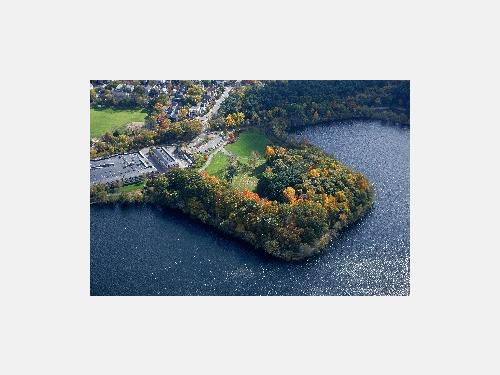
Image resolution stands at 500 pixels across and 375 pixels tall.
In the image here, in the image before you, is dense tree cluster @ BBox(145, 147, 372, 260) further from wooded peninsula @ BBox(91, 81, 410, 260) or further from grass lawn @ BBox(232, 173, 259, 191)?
grass lawn @ BBox(232, 173, 259, 191)

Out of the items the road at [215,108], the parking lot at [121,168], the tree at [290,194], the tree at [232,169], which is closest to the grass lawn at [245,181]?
the tree at [232,169]

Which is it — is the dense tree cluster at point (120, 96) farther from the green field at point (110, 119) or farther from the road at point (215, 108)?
the road at point (215, 108)

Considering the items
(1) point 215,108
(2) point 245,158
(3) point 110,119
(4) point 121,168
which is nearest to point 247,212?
(2) point 245,158

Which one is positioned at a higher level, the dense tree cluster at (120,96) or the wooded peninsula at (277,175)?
the dense tree cluster at (120,96)

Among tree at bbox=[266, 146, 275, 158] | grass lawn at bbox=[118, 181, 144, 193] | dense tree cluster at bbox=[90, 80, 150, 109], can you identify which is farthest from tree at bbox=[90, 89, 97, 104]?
tree at bbox=[266, 146, 275, 158]

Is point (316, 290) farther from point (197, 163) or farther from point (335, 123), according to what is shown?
point (335, 123)

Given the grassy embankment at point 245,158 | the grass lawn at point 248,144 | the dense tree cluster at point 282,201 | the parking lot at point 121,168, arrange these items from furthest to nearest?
the grass lawn at point 248,144
the parking lot at point 121,168
the grassy embankment at point 245,158
the dense tree cluster at point 282,201
